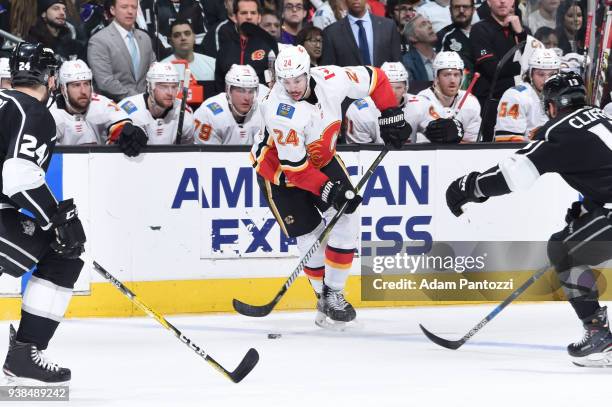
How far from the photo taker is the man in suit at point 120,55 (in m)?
7.67

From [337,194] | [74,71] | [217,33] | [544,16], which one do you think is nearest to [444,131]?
[337,194]

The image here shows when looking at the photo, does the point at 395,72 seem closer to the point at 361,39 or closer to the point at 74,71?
the point at 361,39

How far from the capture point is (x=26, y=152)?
15.4 ft

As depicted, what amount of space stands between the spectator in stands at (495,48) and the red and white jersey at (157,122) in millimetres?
1936

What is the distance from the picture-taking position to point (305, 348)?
20.1 feet

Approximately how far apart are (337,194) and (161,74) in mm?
1764

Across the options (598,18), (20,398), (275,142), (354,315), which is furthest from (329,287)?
(598,18)

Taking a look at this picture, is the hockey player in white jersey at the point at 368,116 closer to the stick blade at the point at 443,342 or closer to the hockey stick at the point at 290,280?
the hockey stick at the point at 290,280

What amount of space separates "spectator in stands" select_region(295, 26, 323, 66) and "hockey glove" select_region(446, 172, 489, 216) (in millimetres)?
2583

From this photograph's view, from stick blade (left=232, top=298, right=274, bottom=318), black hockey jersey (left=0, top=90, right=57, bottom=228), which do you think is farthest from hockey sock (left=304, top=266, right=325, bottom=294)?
black hockey jersey (left=0, top=90, right=57, bottom=228)

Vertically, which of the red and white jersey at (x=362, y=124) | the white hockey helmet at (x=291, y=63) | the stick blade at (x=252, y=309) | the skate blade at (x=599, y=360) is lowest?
the stick blade at (x=252, y=309)

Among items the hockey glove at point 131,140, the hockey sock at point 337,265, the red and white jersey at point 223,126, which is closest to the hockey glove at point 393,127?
the hockey sock at point 337,265

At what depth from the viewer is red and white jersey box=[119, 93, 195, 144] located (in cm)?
741

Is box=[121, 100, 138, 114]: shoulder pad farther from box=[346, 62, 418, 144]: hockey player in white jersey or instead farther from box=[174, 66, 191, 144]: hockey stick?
box=[346, 62, 418, 144]: hockey player in white jersey
